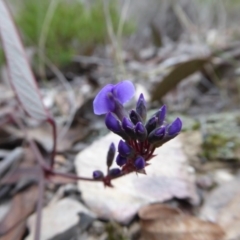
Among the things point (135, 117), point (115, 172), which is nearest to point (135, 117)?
point (135, 117)

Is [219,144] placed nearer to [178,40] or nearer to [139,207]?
[139,207]

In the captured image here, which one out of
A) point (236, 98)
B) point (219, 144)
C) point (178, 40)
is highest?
point (219, 144)

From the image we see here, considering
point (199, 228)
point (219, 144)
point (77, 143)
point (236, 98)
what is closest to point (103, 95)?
point (199, 228)

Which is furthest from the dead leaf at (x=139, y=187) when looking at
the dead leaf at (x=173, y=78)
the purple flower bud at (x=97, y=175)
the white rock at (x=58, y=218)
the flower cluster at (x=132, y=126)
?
the dead leaf at (x=173, y=78)

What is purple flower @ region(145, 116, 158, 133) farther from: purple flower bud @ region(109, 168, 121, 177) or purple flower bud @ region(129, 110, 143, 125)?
purple flower bud @ region(109, 168, 121, 177)

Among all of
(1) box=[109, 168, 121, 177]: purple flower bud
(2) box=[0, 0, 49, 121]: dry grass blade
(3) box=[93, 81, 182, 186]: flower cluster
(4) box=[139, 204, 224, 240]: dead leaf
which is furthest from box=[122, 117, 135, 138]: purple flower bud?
(2) box=[0, 0, 49, 121]: dry grass blade

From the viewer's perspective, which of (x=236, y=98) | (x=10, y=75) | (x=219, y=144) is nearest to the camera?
(x=10, y=75)

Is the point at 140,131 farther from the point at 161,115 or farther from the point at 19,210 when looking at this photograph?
the point at 19,210
